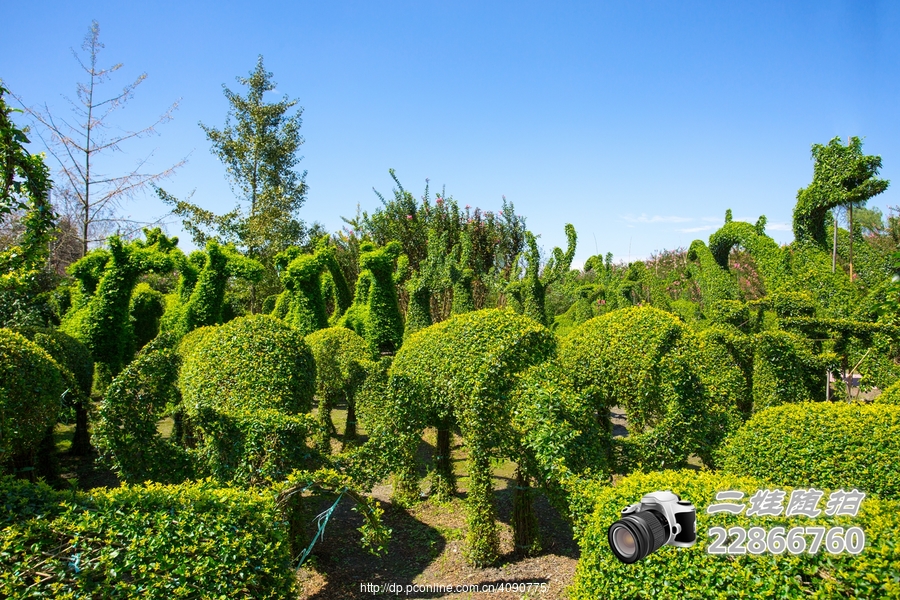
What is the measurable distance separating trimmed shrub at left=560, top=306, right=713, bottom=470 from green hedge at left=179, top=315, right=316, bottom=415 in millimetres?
3389

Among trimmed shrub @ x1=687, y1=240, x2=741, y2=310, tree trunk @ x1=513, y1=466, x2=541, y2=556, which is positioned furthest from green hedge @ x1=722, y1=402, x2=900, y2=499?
trimmed shrub @ x1=687, y1=240, x2=741, y2=310

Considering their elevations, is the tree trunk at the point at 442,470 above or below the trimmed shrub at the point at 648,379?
below

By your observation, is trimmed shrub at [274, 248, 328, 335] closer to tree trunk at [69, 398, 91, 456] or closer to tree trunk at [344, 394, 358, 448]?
tree trunk at [344, 394, 358, 448]

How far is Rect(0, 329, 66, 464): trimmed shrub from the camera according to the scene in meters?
6.52

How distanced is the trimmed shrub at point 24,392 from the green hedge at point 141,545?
106 inches

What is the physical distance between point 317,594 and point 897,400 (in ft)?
23.0

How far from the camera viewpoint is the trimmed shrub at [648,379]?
5777mm

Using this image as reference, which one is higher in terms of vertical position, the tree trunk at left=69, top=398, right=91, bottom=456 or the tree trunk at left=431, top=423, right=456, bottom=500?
the tree trunk at left=69, top=398, right=91, bottom=456

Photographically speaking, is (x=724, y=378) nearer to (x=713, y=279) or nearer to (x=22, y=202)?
(x=713, y=279)

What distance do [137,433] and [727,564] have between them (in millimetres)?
5645

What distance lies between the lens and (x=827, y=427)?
509 centimetres

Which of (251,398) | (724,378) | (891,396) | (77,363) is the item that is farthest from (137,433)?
(891,396)

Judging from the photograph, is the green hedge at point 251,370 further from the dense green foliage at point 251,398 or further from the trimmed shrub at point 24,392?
the trimmed shrub at point 24,392

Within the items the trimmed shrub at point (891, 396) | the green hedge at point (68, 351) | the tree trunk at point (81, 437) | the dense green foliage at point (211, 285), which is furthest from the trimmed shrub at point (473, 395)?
the tree trunk at point (81, 437)
